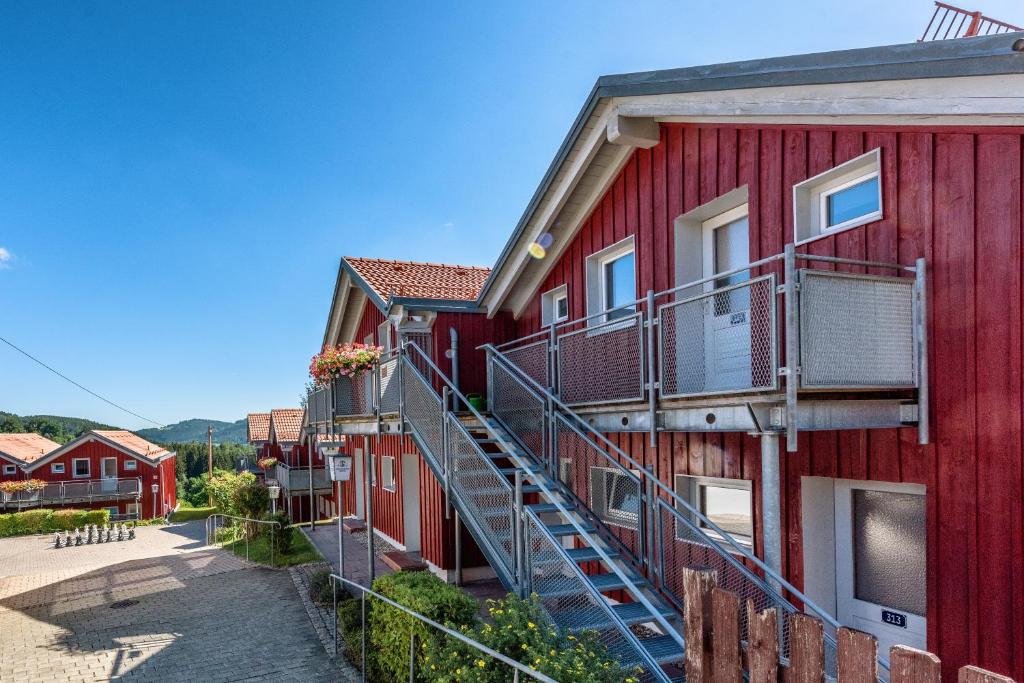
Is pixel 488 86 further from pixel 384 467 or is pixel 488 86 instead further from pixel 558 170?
pixel 384 467

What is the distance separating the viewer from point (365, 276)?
1563cm

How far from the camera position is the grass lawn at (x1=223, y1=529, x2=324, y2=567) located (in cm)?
1616

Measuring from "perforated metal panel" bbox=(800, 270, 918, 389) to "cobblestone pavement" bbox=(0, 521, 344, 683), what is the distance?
24.7ft

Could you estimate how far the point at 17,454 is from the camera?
40.9 m

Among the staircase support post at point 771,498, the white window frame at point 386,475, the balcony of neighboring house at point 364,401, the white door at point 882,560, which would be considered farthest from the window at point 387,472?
the staircase support post at point 771,498

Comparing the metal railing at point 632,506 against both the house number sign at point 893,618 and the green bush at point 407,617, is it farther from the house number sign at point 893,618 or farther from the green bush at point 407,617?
the green bush at point 407,617

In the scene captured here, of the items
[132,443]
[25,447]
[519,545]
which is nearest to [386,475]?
[519,545]

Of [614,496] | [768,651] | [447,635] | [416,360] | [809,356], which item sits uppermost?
[809,356]

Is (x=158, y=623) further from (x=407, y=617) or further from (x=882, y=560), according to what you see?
(x=882, y=560)

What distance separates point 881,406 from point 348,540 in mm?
16444

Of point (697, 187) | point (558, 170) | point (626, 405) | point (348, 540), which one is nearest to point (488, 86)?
point (558, 170)

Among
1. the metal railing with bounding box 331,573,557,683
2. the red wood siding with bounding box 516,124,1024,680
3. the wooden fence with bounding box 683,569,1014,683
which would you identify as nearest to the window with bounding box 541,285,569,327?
the red wood siding with bounding box 516,124,1024,680

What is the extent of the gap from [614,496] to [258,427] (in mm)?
38179

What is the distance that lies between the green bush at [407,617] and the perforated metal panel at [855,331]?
4.74m
